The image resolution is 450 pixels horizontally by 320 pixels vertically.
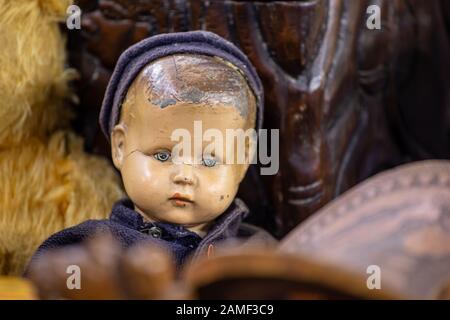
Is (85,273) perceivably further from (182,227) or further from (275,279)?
(182,227)

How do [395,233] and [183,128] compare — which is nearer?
[395,233]

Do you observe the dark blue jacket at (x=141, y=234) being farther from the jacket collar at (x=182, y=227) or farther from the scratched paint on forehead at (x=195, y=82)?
the scratched paint on forehead at (x=195, y=82)

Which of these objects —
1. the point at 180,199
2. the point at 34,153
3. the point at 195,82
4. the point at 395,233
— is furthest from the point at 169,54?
the point at 395,233

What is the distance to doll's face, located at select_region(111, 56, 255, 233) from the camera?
1.02 metres

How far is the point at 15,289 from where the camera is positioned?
977 mm

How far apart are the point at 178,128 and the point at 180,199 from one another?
0.09 m

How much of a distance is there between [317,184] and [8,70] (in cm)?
49

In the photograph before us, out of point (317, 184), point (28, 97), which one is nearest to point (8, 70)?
point (28, 97)

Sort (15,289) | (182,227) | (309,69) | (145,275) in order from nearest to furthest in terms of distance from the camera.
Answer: (145,275)
(15,289)
(182,227)
(309,69)

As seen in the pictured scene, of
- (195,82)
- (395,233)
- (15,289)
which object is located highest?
(195,82)

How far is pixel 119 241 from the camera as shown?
1.05 metres

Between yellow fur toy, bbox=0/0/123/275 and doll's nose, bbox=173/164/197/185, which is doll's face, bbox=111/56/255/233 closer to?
doll's nose, bbox=173/164/197/185

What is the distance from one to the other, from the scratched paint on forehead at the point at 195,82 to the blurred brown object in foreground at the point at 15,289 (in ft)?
0.91
